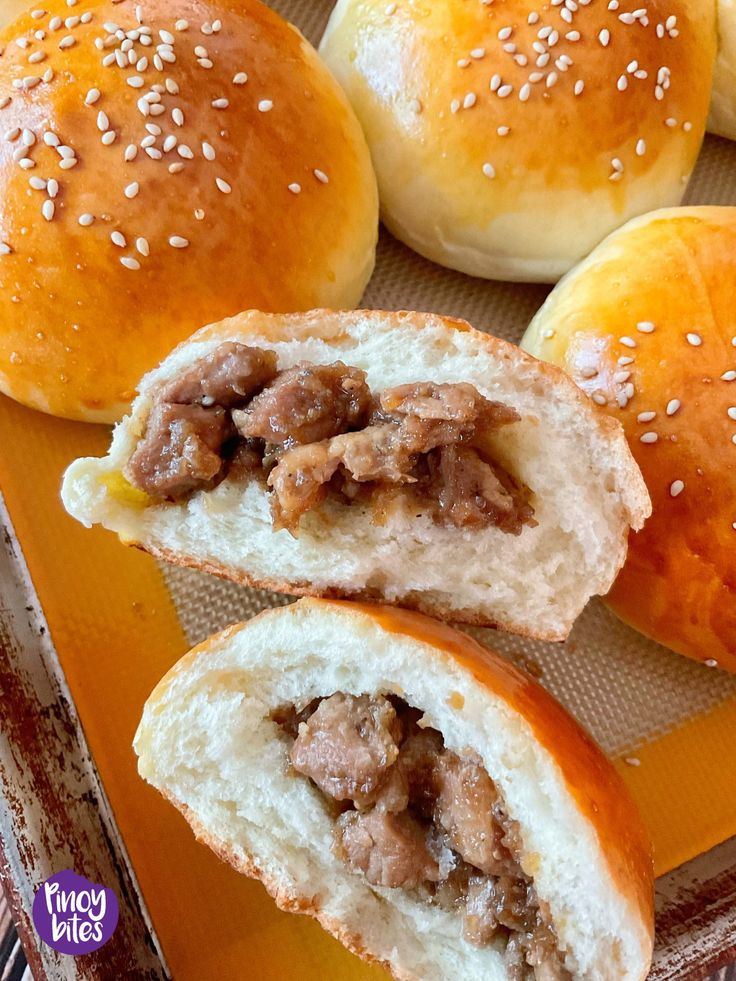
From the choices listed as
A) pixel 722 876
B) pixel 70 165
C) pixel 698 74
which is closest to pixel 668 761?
pixel 722 876

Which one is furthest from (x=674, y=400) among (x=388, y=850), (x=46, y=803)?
(x=46, y=803)

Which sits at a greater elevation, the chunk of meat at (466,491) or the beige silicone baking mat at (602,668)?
the chunk of meat at (466,491)

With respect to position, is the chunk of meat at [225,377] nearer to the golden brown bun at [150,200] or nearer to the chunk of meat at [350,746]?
the golden brown bun at [150,200]

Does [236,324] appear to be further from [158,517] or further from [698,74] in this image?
[698,74]

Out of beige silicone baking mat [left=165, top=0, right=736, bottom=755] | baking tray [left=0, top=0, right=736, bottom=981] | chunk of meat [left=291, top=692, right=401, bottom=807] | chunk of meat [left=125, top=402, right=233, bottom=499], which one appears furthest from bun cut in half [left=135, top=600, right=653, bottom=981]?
beige silicone baking mat [left=165, top=0, right=736, bottom=755]

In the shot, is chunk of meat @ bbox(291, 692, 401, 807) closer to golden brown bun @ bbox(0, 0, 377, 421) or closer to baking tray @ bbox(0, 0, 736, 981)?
baking tray @ bbox(0, 0, 736, 981)

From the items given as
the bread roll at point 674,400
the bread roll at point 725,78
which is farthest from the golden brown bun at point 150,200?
the bread roll at point 725,78

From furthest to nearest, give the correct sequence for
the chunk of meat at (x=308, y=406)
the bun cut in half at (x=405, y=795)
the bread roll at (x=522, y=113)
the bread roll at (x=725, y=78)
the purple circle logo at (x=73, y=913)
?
the bread roll at (x=725, y=78) < the bread roll at (x=522, y=113) < the purple circle logo at (x=73, y=913) < the chunk of meat at (x=308, y=406) < the bun cut in half at (x=405, y=795)
